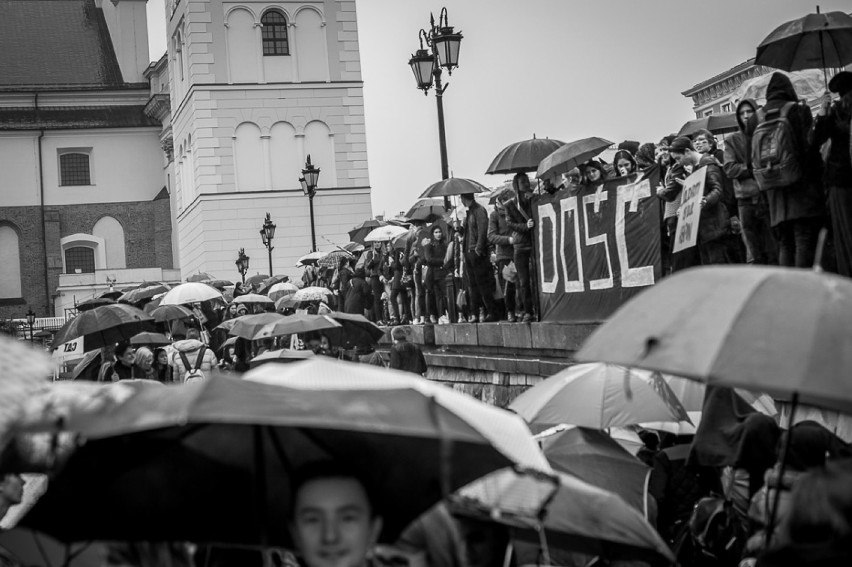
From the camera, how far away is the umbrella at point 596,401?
8.40 metres

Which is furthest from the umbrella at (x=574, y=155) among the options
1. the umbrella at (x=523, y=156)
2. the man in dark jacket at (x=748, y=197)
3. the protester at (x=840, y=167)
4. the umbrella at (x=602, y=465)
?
the umbrella at (x=602, y=465)

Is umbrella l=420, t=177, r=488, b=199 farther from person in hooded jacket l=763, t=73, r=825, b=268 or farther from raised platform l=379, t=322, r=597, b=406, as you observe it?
person in hooded jacket l=763, t=73, r=825, b=268

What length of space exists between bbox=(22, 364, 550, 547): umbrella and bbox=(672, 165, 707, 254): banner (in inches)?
351

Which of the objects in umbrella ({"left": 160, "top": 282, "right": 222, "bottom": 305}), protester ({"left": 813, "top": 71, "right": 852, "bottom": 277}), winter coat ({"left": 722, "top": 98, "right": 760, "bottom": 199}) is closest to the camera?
protester ({"left": 813, "top": 71, "right": 852, "bottom": 277})

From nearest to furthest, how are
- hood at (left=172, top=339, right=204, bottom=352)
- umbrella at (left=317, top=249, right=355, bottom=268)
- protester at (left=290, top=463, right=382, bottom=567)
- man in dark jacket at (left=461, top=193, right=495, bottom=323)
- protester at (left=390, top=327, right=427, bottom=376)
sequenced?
protester at (left=290, top=463, right=382, bottom=567) → protester at (left=390, top=327, right=427, bottom=376) → hood at (left=172, top=339, right=204, bottom=352) → man in dark jacket at (left=461, top=193, right=495, bottom=323) → umbrella at (left=317, top=249, right=355, bottom=268)

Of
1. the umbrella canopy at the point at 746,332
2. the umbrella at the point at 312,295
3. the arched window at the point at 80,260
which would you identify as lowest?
the umbrella canopy at the point at 746,332

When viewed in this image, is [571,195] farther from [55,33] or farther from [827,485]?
[55,33]

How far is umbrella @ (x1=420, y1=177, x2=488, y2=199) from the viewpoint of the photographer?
2373cm

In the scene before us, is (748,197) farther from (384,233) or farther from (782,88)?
(384,233)

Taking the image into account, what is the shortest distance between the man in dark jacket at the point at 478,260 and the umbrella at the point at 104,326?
4.74 meters

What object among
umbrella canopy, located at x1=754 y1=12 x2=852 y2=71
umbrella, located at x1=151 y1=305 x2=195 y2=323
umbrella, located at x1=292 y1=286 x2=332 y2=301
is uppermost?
umbrella canopy, located at x1=754 y1=12 x2=852 y2=71

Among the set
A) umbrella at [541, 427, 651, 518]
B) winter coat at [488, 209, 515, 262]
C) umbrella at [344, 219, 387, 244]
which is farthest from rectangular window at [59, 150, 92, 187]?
umbrella at [541, 427, 651, 518]

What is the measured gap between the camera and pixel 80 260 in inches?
3285

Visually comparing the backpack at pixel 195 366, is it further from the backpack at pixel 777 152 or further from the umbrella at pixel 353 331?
the backpack at pixel 777 152
